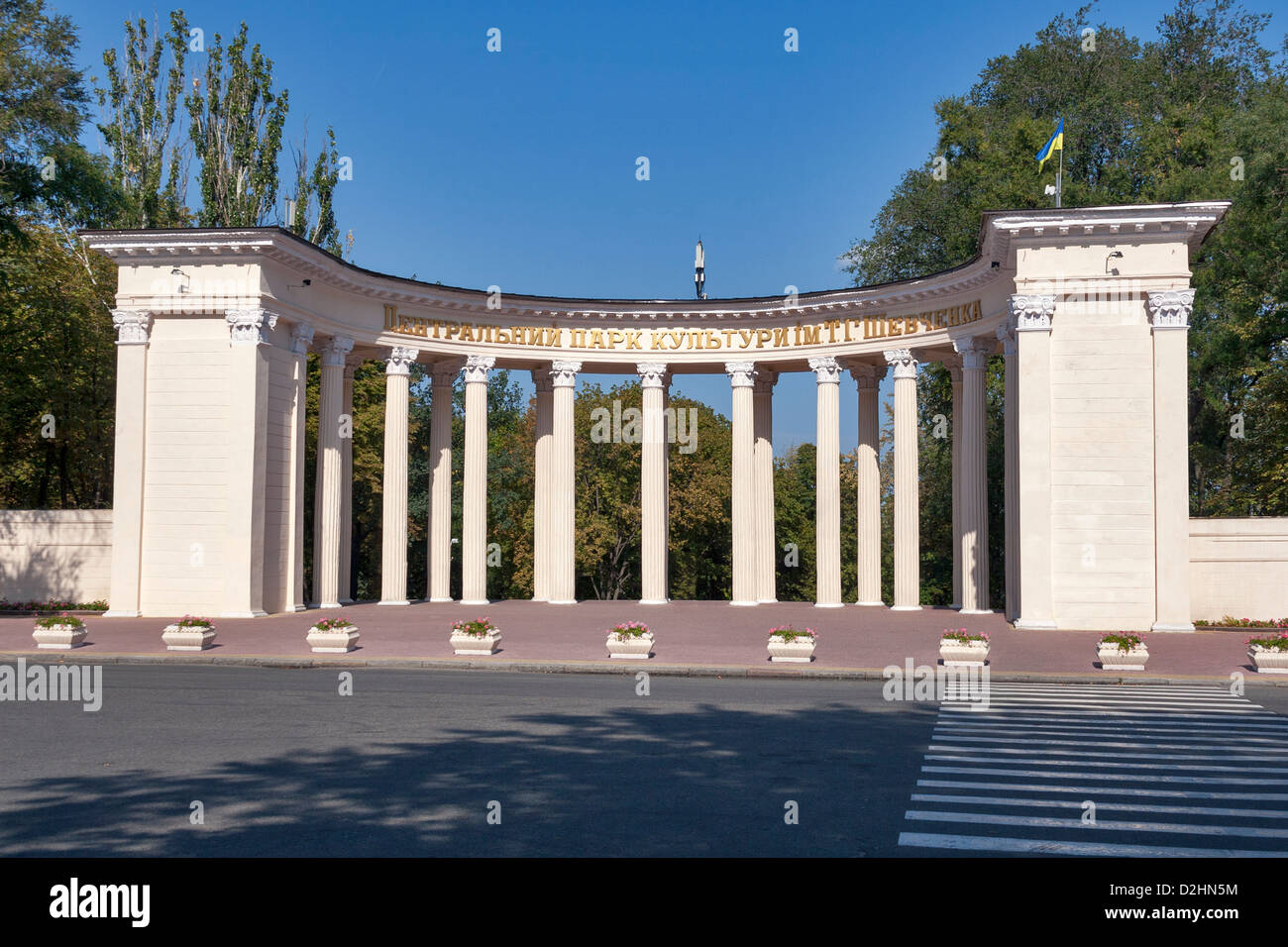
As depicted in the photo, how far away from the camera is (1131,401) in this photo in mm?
34562

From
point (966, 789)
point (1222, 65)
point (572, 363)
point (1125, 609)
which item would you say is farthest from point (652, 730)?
point (1222, 65)

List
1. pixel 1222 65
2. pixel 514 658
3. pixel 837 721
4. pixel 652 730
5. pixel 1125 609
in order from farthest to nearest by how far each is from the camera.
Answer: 1. pixel 1222 65
2. pixel 1125 609
3. pixel 514 658
4. pixel 837 721
5. pixel 652 730

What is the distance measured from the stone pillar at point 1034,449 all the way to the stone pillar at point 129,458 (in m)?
29.4

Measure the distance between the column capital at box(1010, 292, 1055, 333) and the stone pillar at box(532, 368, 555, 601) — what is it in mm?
21171

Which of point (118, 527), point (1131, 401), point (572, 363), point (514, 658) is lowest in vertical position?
point (514, 658)

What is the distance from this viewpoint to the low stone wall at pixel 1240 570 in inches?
1415

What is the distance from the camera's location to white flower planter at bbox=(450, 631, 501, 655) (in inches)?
1046

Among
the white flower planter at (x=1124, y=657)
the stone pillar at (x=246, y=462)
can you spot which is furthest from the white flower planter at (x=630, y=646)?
the stone pillar at (x=246, y=462)

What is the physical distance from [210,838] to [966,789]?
7467 mm

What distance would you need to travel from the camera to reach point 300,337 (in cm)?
3966

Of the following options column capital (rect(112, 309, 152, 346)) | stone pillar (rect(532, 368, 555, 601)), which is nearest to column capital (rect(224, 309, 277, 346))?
column capital (rect(112, 309, 152, 346))

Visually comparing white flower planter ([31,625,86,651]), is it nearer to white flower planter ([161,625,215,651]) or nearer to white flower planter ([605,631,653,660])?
white flower planter ([161,625,215,651])
